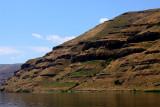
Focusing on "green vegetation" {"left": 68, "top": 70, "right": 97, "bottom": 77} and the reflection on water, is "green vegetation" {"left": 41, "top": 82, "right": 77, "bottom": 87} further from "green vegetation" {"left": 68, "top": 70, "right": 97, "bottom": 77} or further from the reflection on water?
the reflection on water

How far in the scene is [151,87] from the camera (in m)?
108

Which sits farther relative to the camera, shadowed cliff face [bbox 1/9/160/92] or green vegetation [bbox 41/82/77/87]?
green vegetation [bbox 41/82/77/87]

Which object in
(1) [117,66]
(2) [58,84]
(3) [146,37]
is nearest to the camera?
(1) [117,66]

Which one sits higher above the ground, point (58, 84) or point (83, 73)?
point (83, 73)

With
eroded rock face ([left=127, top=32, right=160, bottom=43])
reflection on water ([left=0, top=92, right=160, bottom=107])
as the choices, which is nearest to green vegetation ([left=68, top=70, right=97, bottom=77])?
eroded rock face ([left=127, top=32, right=160, bottom=43])

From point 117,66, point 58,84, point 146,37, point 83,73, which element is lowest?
point 58,84

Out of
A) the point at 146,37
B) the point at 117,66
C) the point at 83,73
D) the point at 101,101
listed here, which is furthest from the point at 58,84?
the point at 101,101

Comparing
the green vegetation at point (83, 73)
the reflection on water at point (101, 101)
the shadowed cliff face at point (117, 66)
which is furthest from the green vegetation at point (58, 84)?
the reflection on water at point (101, 101)

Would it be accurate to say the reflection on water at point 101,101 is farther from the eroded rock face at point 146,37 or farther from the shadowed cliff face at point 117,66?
the eroded rock face at point 146,37

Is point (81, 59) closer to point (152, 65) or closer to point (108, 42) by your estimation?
point (108, 42)

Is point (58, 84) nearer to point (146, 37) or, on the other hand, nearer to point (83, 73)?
point (83, 73)

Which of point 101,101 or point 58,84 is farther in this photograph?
point 58,84

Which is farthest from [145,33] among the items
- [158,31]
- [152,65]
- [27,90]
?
[27,90]

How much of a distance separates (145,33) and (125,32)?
37.6 meters
